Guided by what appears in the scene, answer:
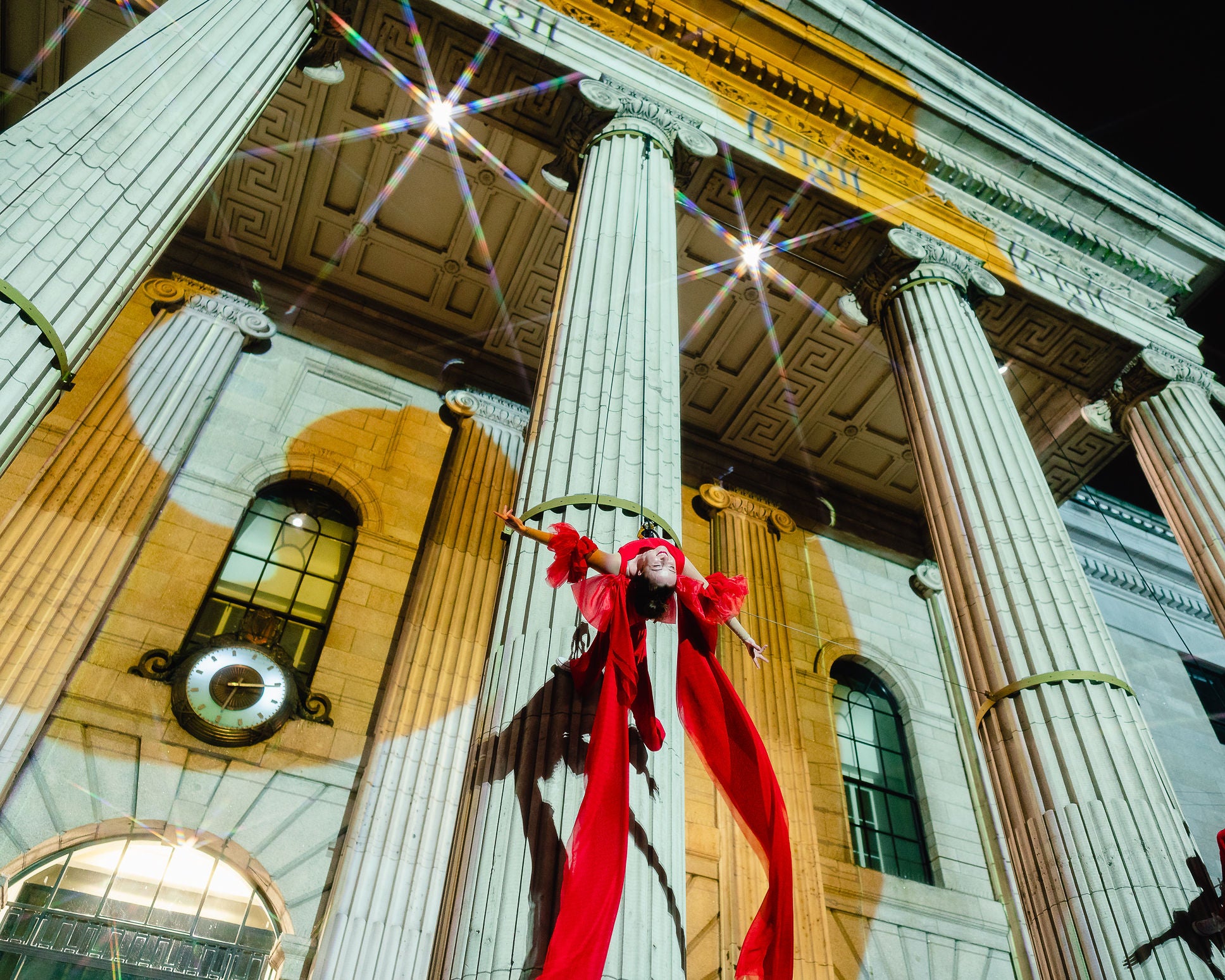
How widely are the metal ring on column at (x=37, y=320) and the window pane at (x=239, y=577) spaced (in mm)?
5449

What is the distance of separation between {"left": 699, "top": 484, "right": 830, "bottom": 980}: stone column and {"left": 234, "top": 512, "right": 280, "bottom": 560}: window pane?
590 centimetres

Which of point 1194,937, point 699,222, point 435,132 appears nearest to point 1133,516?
point 699,222

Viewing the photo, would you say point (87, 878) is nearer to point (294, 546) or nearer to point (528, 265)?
point (294, 546)

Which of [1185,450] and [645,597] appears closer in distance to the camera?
[645,597]

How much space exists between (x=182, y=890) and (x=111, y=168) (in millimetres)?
6255

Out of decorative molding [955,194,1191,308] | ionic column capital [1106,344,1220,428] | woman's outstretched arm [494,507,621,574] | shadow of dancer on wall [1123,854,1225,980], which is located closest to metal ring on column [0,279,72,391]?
woman's outstretched arm [494,507,621,574]

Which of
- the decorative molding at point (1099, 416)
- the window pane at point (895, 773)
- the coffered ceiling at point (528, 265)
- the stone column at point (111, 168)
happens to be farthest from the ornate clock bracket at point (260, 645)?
the decorative molding at point (1099, 416)

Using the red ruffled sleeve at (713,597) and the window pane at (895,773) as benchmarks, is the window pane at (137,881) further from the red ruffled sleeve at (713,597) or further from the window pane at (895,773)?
the window pane at (895,773)

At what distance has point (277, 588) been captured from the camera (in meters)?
10.5

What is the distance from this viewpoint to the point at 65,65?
11242 mm

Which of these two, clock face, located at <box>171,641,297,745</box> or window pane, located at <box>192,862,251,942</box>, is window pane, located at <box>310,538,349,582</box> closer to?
clock face, located at <box>171,641,297,745</box>

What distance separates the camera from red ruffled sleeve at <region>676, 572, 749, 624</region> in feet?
16.3

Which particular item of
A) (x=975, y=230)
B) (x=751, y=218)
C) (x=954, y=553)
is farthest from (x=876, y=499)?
(x=954, y=553)

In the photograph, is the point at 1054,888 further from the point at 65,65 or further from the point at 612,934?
the point at 65,65
